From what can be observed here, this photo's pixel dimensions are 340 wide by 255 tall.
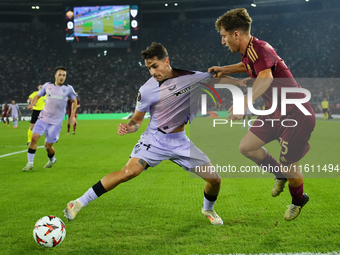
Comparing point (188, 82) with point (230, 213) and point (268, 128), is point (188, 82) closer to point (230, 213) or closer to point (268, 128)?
point (268, 128)

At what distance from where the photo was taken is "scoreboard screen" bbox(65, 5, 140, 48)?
99.2 feet

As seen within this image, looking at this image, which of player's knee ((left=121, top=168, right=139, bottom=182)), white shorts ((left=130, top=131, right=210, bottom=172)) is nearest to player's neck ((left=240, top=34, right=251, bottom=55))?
white shorts ((left=130, top=131, right=210, bottom=172))

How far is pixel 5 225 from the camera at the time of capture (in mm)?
3830

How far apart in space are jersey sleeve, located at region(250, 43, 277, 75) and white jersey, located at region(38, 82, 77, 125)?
549cm

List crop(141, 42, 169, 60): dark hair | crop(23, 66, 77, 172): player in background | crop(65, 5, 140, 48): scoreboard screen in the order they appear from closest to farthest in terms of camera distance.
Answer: crop(141, 42, 169, 60): dark hair → crop(23, 66, 77, 172): player in background → crop(65, 5, 140, 48): scoreboard screen

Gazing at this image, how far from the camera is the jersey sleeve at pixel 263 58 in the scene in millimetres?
3291

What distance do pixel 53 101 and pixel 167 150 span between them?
4.99 m

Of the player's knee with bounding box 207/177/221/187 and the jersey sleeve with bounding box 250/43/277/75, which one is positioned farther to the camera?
the player's knee with bounding box 207/177/221/187

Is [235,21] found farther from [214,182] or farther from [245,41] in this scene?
[214,182]

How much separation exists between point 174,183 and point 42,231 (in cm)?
307

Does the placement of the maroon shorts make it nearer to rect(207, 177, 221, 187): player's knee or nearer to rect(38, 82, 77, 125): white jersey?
rect(207, 177, 221, 187): player's knee

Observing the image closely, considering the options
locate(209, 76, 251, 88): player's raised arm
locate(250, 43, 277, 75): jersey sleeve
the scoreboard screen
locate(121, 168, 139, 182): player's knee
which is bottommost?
locate(121, 168, 139, 182): player's knee

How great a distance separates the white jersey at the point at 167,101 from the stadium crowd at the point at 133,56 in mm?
31096

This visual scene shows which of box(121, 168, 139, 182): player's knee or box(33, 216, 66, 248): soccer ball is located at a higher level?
box(121, 168, 139, 182): player's knee
